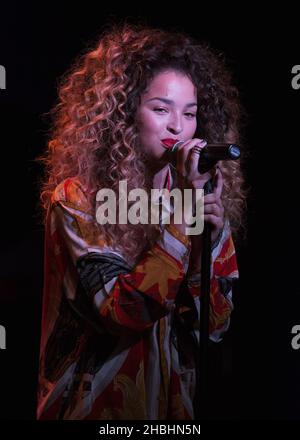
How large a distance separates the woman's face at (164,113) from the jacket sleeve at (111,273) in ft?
0.77

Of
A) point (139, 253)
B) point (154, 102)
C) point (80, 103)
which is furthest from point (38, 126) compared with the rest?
point (139, 253)

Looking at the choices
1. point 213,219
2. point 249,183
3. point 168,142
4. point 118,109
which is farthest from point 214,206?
point 249,183

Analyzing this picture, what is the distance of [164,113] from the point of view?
1673 millimetres

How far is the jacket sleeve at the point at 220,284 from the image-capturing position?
65.1 inches

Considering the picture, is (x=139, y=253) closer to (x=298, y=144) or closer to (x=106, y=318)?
(x=106, y=318)

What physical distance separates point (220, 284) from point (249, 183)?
0.42 meters

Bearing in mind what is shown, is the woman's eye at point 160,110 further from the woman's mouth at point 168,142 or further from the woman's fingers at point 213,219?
the woman's fingers at point 213,219

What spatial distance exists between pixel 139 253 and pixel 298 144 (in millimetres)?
637

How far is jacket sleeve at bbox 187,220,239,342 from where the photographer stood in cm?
165

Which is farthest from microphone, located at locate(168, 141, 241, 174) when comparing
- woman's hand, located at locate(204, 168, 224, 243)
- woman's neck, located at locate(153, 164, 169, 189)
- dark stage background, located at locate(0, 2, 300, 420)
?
dark stage background, located at locate(0, 2, 300, 420)

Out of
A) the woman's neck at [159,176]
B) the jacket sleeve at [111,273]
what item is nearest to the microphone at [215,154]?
the jacket sleeve at [111,273]

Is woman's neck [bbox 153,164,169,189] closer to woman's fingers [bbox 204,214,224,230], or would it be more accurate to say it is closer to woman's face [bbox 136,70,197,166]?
woman's face [bbox 136,70,197,166]

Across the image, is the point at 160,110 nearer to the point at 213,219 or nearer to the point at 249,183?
the point at 213,219

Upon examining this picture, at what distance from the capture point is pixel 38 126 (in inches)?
75.2
